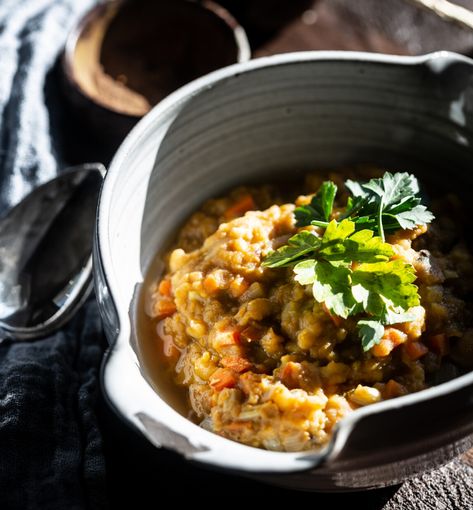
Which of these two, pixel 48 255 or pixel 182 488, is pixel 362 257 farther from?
pixel 48 255

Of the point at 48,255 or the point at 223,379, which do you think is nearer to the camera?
the point at 223,379

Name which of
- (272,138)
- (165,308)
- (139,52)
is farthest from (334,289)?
(139,52)

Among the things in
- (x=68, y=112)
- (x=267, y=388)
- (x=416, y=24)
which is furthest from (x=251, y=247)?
(x=416, y=24)

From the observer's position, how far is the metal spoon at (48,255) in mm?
3699

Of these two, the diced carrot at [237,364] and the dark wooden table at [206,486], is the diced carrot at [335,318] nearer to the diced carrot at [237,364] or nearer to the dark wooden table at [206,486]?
the diced carrot at [237,364]

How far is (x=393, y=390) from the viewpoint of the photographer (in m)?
2.56

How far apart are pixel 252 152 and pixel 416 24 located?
77.9 inches

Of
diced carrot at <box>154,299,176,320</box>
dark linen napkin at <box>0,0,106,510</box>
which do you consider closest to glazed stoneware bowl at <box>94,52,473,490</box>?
diced carrot at <box>154,299,176,320</box>

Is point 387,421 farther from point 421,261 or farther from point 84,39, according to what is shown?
point 84,39

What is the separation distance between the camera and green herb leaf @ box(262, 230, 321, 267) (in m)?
2.76

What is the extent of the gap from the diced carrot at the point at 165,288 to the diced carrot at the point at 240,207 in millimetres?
436

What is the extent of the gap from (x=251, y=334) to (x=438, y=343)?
2.12ft

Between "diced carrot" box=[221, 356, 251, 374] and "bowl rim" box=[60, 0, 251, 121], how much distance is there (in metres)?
2.02

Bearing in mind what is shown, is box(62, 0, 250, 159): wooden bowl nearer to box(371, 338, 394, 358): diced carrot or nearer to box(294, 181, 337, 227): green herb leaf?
box(294, 181, 337, 227): green herb leaf
